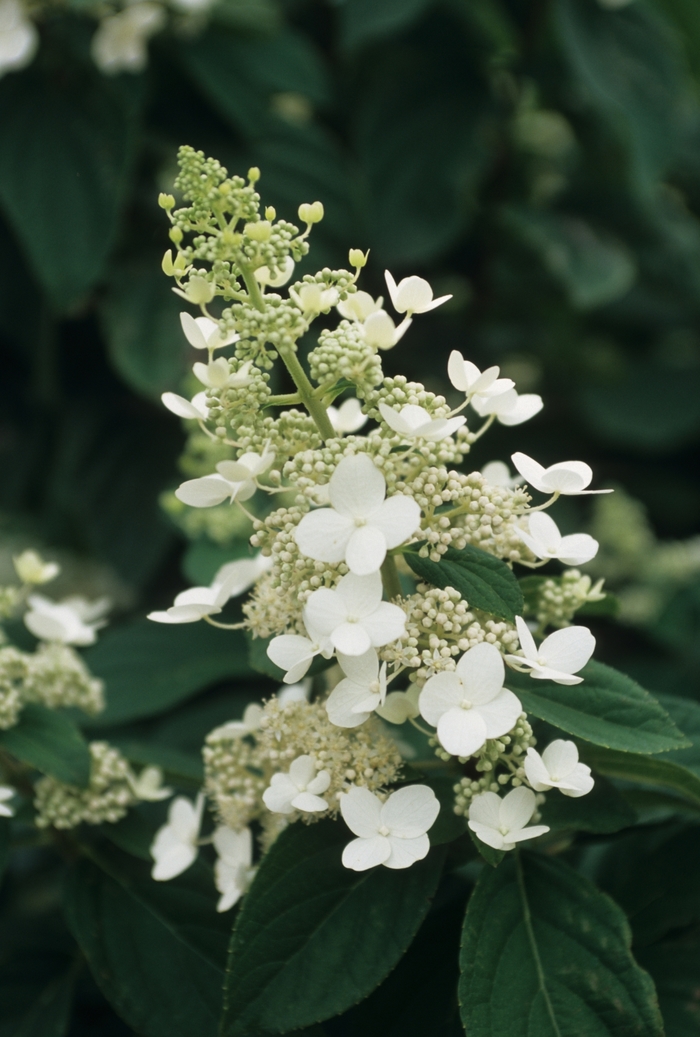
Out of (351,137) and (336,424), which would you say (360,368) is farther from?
(351,137)

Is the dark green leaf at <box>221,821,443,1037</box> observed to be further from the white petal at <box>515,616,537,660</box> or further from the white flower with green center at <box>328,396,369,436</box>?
the white flower with green center at <box>328,396,369,436</box>

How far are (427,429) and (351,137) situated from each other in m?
1.51

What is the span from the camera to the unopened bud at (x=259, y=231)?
63 centimetres

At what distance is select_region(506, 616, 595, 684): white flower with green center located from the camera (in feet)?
2.19

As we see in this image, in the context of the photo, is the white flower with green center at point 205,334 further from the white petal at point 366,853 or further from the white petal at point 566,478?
the white petal at point 366,853

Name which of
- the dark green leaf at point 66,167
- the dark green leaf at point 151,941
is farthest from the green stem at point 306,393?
the dark green leaf at point 66,167

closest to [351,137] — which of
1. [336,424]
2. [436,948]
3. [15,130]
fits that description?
[15,130]

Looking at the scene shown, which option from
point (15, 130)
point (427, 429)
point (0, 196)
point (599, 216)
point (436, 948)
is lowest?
point (436, 948)

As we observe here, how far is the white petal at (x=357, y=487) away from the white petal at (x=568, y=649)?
0.17 metres

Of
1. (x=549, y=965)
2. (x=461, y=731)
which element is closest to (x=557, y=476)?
(x=461, y=731)

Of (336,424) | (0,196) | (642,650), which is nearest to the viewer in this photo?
(336,424)

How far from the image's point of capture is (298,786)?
70cm

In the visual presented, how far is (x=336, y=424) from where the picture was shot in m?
0.80

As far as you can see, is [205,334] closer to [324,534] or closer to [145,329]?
[324,534]
